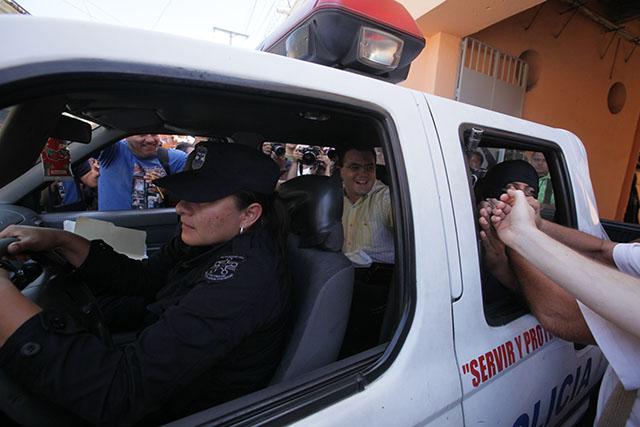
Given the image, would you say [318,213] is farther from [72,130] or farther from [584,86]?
[584,86]

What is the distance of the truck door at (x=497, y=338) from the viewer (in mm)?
1033

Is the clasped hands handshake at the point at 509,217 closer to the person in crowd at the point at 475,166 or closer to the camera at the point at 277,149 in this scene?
the person in crowd at the point at 475,166

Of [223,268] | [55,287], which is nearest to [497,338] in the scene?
[223,268]

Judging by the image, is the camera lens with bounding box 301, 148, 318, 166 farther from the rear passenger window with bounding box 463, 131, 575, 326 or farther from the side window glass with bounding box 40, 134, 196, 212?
the rear passenger window with bounding box 463, 131, 575, 326

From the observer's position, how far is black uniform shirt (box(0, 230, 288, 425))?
77cm

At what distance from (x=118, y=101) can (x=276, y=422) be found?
1.25 metres

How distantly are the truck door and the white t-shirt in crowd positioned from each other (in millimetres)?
242

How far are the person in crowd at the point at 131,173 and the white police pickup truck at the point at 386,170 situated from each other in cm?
150

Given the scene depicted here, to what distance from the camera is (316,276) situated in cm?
121

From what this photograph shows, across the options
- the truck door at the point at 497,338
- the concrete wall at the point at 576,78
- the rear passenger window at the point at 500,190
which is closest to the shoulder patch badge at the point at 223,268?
the truck door at the point at 497,338

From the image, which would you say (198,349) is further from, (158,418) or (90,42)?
(90,42)

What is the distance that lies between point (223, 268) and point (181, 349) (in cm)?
25

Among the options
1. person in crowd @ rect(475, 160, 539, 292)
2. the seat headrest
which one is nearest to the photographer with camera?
person in crowd @ rect(475, 160, 539, 292)

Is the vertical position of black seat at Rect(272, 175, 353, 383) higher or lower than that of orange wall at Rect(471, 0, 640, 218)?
lower
